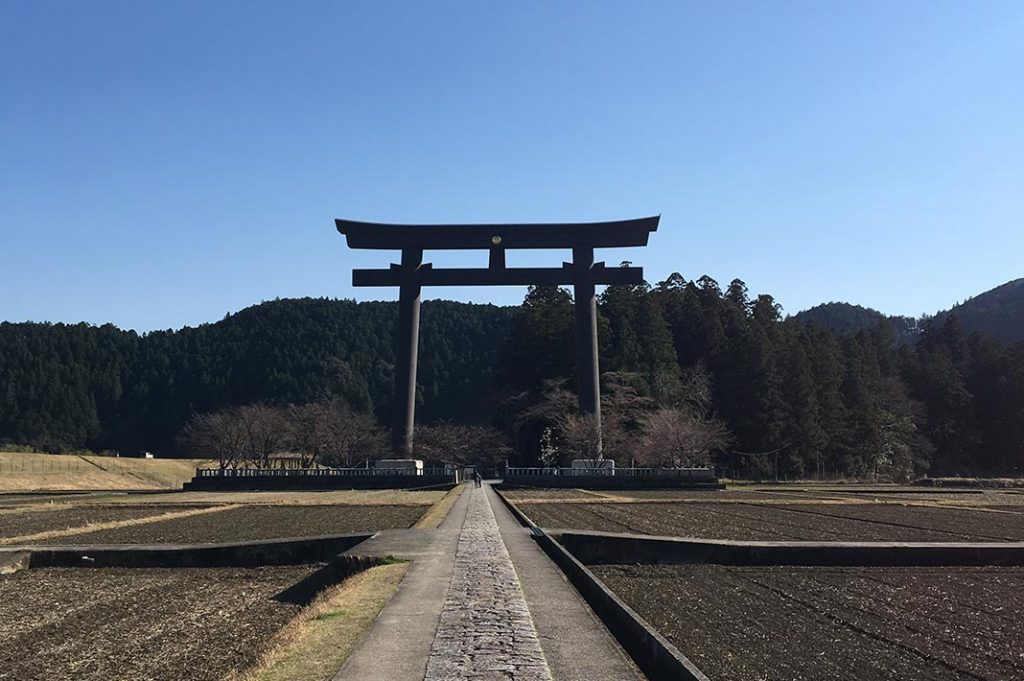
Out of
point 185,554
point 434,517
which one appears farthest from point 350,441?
point 185,554

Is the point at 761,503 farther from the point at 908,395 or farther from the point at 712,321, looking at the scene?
the point at 908,395

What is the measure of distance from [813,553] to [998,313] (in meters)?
162

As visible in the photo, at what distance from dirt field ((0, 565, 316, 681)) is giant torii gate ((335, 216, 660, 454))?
3037 centimetres

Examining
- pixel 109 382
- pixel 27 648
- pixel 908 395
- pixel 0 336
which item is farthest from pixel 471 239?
pixel 0 336

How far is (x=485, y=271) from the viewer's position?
144ft

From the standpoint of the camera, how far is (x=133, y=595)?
1109 cm

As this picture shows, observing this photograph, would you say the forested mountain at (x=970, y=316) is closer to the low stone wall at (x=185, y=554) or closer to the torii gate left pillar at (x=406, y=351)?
the torii gate left pillar at (x=406, y=351)

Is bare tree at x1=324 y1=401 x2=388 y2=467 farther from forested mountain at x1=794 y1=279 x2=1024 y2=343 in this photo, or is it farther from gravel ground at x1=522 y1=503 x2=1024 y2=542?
forested mountain at x1=794 y1=279 x2=1024 y2=343

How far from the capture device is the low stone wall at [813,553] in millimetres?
13406

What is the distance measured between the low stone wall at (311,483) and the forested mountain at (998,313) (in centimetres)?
10769

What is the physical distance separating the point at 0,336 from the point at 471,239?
288 feet

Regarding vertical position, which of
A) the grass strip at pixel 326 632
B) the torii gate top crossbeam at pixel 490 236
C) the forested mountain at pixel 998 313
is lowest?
the grass strip at pixel 326 632

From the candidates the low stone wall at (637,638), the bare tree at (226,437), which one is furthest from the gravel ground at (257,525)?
the bare tree at (226,437)

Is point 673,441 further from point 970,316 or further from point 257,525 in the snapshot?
point 970,316
